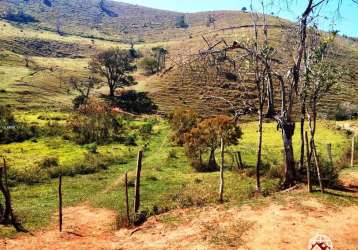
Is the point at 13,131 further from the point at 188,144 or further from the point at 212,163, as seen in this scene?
the point at 212,163

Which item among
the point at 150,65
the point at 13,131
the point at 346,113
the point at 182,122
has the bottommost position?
the point at 13,131

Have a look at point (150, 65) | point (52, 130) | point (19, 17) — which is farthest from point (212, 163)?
point (19, 17)

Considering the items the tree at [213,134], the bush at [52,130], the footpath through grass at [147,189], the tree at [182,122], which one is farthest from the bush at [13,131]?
the tree at [213,134]

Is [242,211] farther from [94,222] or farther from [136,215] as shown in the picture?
[94,222]

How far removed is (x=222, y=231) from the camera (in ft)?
52.2

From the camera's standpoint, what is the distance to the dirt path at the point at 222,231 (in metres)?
15.0

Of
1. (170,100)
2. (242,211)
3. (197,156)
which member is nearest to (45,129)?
(197,156)

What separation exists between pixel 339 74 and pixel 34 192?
17.0 meters

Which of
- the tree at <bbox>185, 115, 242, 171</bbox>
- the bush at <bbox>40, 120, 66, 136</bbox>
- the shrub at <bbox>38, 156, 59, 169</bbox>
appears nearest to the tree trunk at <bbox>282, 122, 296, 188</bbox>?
the tree at <bbox>185, 115, 242, 171</bbox>

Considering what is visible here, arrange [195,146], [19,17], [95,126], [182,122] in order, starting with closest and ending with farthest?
[195,146], [182,122], [95,126], [19,17]

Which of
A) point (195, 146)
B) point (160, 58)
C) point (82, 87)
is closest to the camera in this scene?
point (195, 146)

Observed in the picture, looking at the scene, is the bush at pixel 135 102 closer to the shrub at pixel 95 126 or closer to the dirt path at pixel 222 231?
the shrub at pixel 95 126

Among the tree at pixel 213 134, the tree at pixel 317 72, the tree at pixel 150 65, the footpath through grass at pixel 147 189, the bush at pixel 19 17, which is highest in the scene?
the bush at pixel 19 17

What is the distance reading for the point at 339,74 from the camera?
78.8 feet
